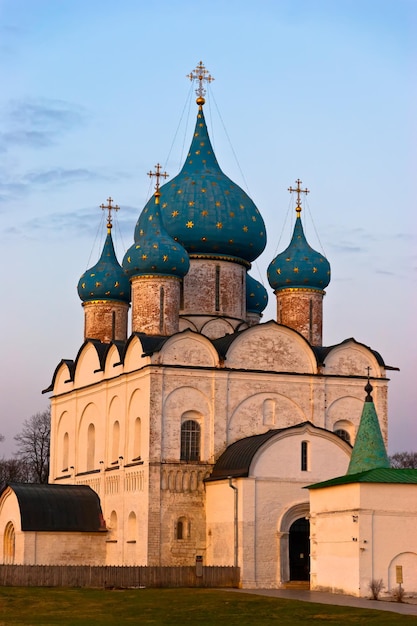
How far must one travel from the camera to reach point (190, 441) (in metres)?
35.9

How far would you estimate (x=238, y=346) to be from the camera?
3678 cm

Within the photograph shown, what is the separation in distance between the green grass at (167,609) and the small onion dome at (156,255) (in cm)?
1030

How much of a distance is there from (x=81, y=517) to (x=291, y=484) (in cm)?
678

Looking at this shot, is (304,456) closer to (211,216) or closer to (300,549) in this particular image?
(300,549)

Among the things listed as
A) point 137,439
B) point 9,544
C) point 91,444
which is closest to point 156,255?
point 137,439

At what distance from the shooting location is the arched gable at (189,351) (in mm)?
35750

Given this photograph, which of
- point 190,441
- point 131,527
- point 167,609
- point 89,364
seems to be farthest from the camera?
point 89,364

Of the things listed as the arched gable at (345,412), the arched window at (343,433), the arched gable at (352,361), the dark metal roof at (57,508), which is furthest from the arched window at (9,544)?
the arched gable at (352,361)

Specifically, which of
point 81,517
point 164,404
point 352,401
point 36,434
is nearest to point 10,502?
point 81,517

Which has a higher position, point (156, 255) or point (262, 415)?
point (156, 255)

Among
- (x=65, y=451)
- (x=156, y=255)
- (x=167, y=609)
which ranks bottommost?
(x=167, y=609)

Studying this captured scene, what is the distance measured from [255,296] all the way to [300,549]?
11.4 meters

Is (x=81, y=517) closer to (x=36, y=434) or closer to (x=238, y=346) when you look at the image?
(x=238, y=346)

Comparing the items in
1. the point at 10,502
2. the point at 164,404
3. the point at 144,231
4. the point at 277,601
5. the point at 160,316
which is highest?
the point at 144,231
